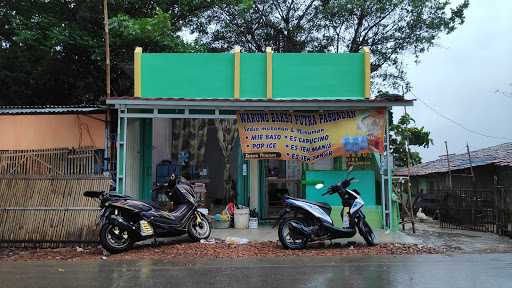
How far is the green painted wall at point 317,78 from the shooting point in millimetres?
13148

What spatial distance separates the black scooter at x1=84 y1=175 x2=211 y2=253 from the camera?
9453mm

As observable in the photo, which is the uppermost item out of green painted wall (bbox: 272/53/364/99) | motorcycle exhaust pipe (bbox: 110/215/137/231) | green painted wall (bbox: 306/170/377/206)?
green painted wall (bbox: 272/53/364/99)

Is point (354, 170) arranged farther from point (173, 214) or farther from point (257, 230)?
point (173, 214)

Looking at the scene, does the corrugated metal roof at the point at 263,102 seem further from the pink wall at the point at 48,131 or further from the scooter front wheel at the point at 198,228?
the scooter front wheel at the point at 198,228

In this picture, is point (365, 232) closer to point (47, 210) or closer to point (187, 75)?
point (187, 75)

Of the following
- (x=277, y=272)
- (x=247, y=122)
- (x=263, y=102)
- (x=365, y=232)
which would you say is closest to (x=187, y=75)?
(x=247, y=122)

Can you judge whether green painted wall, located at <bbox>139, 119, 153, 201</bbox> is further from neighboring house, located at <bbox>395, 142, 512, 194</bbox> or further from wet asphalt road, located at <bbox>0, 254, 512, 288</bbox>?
neighboring house, located at <bbox>395, 142, 512, 194</bbox>

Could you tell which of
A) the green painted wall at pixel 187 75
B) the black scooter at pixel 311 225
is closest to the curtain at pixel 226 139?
the green painted wall at pixel 187 75

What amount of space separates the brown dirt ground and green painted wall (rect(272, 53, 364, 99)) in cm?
427

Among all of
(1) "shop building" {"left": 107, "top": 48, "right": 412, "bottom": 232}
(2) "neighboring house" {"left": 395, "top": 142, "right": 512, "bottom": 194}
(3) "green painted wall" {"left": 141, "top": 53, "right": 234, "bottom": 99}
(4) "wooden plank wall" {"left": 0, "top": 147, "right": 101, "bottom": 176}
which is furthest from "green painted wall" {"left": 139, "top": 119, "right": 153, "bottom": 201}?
(2) "neighboring house" {"left": 395, "top": 142, "right": 512, "bottom": 194}

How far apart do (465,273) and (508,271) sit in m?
0.71

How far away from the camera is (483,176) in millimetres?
20500

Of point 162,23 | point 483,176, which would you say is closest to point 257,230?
point 162,23

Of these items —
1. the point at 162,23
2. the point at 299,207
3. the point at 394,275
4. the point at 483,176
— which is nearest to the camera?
the point at 394,275
